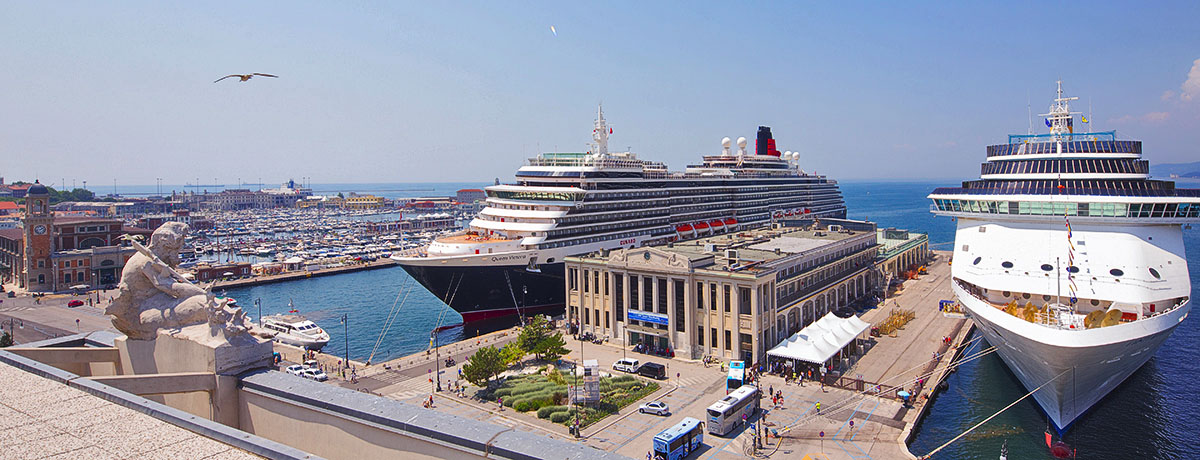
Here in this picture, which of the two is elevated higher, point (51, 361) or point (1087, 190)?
point (1087, 190)

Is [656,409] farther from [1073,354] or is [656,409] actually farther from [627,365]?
[1073,354]

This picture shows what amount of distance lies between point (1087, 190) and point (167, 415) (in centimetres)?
4369

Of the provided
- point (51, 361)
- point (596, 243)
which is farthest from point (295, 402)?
point (596, 243)

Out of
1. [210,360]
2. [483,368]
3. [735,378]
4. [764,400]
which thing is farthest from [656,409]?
[210,360]

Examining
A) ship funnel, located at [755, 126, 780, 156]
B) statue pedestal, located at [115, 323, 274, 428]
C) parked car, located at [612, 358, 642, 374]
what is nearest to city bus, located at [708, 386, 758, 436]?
parked car, located at [612, 358, 642, 374]

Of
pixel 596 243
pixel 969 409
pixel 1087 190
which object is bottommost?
pixel 969 409

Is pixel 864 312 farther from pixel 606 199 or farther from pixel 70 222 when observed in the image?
pixel 70 222

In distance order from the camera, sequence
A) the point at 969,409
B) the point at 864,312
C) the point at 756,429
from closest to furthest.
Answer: the point at 756,429 < the point at 969,409 < the point at 864,312

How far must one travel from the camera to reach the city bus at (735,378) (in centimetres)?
3669

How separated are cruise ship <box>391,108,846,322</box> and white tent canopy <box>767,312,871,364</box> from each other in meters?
22.9

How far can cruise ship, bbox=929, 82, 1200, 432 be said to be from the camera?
29.4m

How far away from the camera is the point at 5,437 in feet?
26.2

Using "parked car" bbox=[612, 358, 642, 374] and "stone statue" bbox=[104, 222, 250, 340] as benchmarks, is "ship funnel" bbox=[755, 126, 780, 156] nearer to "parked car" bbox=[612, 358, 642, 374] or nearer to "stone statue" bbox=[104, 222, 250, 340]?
"parked car" bbox=[612, 358, 642, 374]

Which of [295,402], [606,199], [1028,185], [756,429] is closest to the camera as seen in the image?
[295,402]
